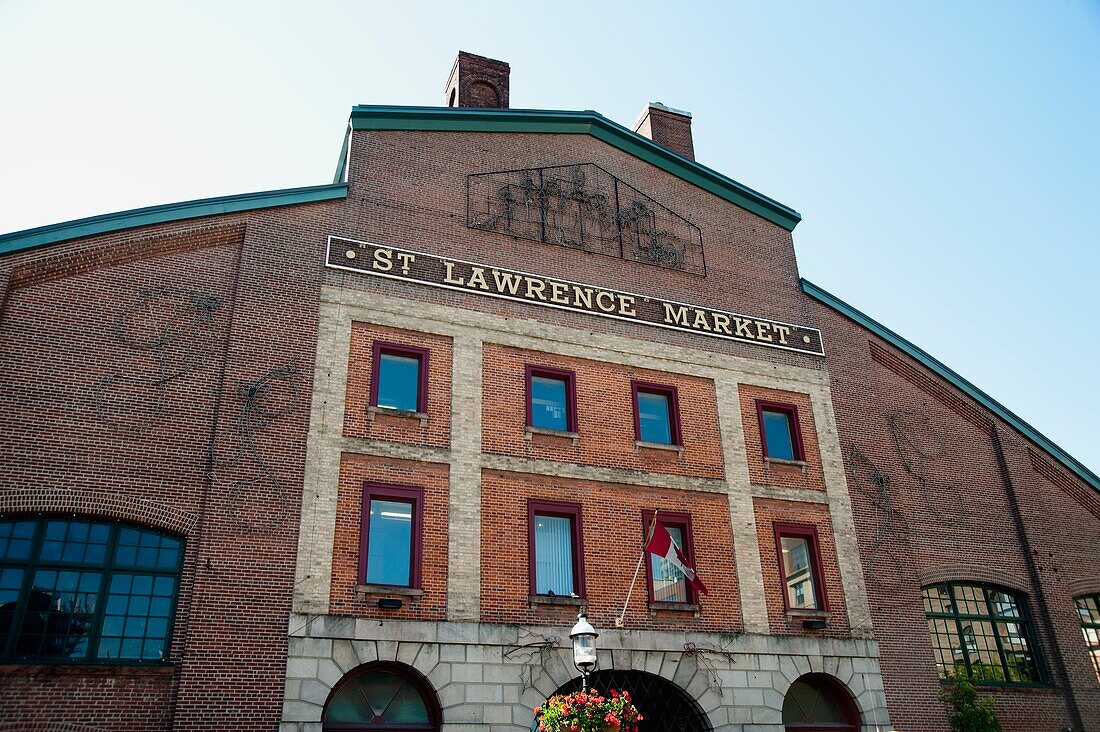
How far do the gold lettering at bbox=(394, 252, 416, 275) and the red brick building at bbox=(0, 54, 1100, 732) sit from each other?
0.30m

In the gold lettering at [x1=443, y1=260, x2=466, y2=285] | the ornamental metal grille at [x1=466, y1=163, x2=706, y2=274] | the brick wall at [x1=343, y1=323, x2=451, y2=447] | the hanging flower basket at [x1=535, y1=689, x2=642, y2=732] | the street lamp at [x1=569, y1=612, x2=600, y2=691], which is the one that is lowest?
the hanging flower basket at [x1=535, y1=689, x2=642, y2=732]

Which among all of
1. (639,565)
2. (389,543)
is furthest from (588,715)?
(389,543)

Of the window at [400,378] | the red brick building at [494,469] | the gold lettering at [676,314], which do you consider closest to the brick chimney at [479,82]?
the red brick building at [494,469]

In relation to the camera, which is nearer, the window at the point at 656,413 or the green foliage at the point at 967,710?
the green foliage at the point at 967,710

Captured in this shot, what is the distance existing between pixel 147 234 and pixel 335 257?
4.01 m

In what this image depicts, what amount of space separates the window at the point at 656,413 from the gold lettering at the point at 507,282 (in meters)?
3.80

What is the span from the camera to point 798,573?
21.9 metres

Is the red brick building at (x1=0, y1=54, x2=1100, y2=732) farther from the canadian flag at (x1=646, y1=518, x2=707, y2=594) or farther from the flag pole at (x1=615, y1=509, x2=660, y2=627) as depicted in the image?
the canadian flag at (x1=646, y1=518, x2=707, y2=594)

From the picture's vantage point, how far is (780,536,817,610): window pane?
21.5m

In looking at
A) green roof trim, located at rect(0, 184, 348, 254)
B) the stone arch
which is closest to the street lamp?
the stone arch

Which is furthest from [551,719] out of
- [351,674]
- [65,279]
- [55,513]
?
[65,279]

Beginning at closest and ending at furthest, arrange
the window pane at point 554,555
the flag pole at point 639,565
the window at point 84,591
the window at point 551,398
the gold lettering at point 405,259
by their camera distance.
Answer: the window at point 84,591 < the flag pole at point 639,565 < the window pane at point 554,555 < the window at point 551,398 < the gold lettering at point 405,259

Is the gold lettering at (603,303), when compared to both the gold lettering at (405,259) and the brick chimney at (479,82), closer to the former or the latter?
the gold lettering at (405,259)

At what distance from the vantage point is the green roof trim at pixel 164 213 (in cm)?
1820
